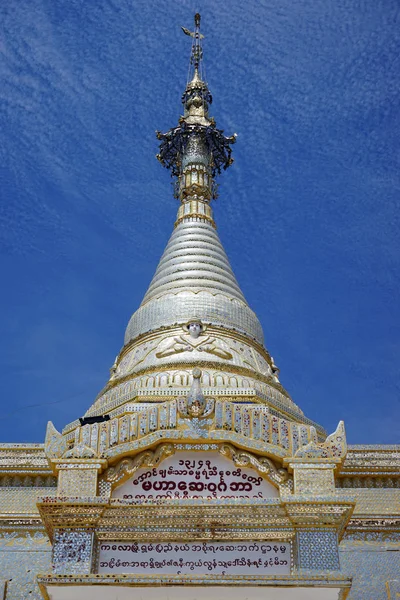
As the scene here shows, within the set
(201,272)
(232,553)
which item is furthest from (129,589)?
(201,272)

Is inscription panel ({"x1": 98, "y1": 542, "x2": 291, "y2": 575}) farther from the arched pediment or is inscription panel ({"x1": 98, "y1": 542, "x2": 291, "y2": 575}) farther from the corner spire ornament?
the corner spire ornament

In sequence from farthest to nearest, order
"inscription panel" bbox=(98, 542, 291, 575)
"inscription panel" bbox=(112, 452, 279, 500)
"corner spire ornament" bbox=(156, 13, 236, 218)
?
"corner spire ornament" bbox=(156, 13, 236, 218) < "inscription panel" bbox=(112, 452, 279, 500) < "inscription panel" bbox=(98, 542, 291, 575)

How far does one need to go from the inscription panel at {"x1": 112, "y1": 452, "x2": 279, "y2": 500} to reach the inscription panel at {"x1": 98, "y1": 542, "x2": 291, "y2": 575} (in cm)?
58

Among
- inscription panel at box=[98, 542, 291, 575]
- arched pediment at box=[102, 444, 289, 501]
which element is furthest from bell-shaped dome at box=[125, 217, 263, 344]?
inscription panel at box=[98, 542, 291, 575]

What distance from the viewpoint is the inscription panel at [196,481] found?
32.8ft

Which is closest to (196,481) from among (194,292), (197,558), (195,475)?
(195,475)

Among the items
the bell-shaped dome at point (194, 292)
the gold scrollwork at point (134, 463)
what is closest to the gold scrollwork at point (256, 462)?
the gold scrollwork at point (134, 463)

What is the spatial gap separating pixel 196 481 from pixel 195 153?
64.5 ft

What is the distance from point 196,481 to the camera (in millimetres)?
10070

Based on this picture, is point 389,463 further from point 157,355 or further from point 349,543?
point 157,355

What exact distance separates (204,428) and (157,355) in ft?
30.4

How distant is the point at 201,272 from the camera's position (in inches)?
894

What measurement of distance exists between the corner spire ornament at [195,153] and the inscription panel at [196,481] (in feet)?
54.5

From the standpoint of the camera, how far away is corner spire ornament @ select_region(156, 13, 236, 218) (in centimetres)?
2705
